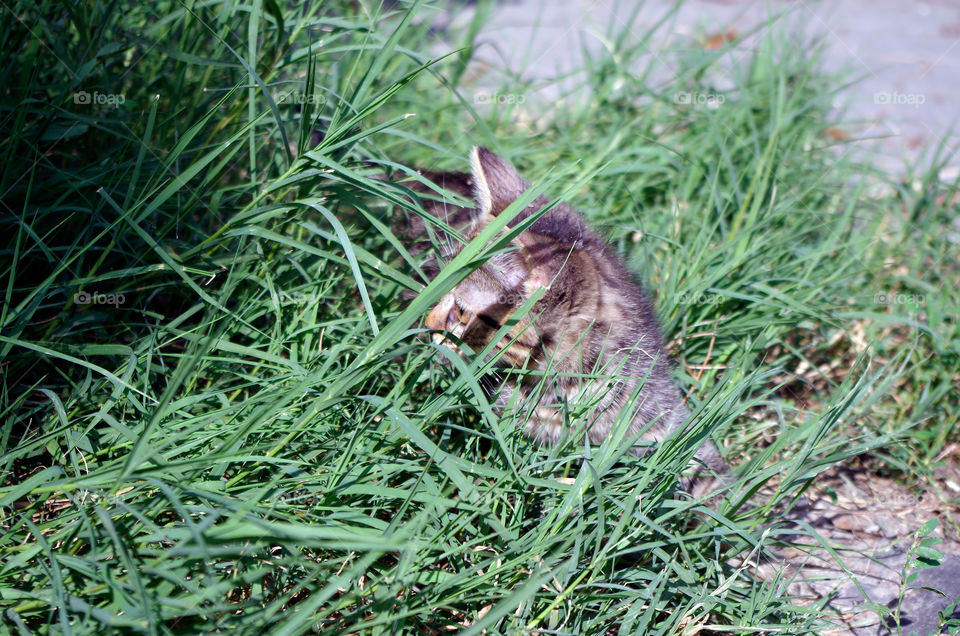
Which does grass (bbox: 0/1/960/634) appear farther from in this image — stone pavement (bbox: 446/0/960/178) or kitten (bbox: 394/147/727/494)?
stone pavement (bbox: 446/0/960/178)

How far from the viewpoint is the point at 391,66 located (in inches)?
145

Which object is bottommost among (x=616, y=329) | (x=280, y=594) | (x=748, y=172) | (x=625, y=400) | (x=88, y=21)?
(x=280, y=594)

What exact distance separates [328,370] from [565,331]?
72cm

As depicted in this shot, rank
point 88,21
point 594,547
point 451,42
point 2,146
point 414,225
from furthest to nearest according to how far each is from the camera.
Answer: point 451,42
point 414,225
point 88,21
point 2,146
point 594,547

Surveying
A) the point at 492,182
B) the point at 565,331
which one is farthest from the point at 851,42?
the point at 565,331

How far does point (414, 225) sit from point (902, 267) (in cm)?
223

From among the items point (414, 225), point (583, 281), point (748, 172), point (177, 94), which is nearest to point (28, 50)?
point (177, 94)

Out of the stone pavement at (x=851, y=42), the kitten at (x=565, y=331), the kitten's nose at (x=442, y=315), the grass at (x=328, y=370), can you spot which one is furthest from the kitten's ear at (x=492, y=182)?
the stone pavement at (x=851, y=42)

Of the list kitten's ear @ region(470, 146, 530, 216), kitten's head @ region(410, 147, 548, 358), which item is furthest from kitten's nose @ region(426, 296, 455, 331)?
kitten's ear @ region(470, 146, 530, 216)

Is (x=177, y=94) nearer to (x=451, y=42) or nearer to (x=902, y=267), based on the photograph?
(x=451, y=42)

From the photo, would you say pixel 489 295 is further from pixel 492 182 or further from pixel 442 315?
pixel 492 182

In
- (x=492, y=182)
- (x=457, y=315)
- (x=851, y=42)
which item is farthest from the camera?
(x=851, y=42)

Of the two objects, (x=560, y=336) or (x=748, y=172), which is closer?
(x=560, y=336)

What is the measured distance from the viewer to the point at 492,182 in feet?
8.46
